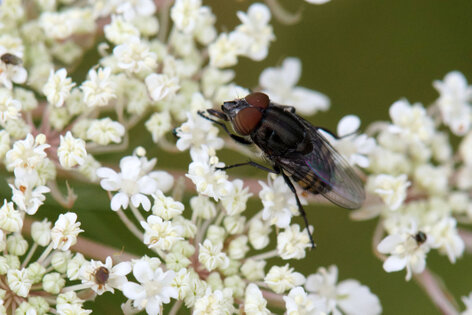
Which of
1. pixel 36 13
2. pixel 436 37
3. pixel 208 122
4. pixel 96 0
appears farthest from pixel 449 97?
pixel 36 13

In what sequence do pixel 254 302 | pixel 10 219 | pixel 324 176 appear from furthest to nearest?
pixel 324 176
pixel 254 302
pixel 10 219

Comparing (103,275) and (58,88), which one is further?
(58,88)

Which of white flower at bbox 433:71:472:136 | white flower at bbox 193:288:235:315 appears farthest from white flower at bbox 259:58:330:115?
white flower at bbox 193:288:235:315

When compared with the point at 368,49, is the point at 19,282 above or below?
below

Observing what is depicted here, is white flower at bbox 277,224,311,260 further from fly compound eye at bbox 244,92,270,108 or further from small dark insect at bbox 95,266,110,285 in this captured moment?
small dark insect at bbox 95,266,110,285

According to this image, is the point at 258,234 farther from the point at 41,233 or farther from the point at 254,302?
the point at 41,233

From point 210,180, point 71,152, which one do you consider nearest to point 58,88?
point 71,152

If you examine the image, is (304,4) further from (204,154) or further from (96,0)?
(204,154)
